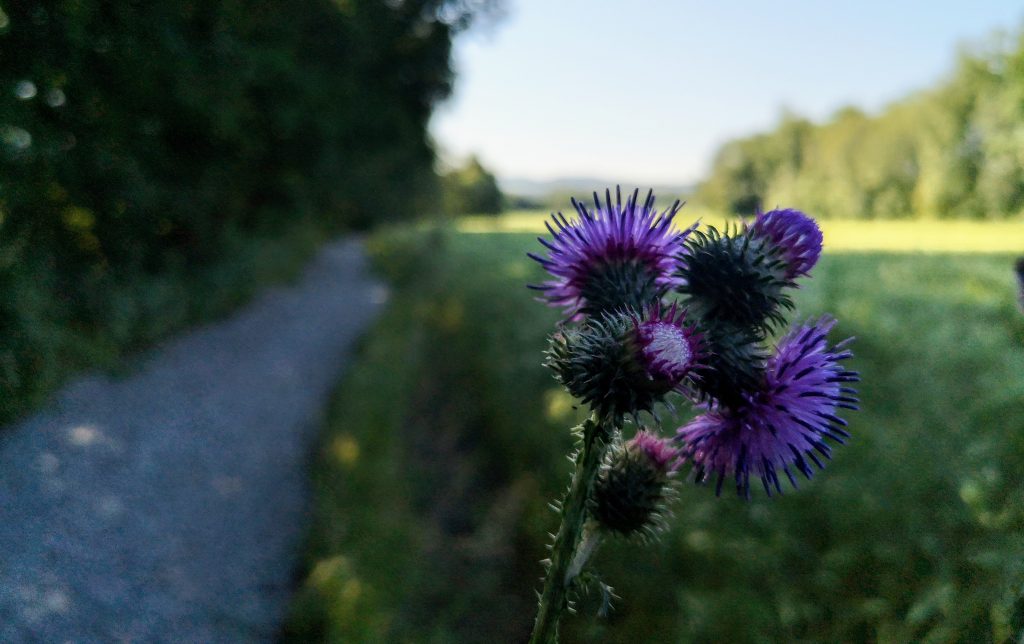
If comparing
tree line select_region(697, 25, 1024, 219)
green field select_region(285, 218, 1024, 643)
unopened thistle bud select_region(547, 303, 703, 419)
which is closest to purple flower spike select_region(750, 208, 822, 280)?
green field select_region(285, 218, 1024, 643)

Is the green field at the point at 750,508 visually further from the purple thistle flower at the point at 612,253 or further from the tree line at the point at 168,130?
the tree line at the point at 168,130

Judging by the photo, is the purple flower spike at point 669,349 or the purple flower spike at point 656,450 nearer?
the purple flower spike at point 669,349

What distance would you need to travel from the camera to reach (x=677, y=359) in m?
1.09

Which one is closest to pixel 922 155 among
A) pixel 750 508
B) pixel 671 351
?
pixel 750 508

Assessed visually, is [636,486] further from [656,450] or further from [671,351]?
[671,351]

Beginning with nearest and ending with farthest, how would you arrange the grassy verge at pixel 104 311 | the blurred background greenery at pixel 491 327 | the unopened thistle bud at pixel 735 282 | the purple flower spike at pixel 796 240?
the unopened thistle bud at pixel 735 282 < the purple flower spike at pixel 796 240 < the blurred background greenery at pixel 491 327 < the grassy verge at pixel 104 311

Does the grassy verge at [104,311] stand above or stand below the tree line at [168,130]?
below

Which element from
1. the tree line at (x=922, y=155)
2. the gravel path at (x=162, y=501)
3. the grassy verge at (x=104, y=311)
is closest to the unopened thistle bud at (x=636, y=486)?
the gravel path at (x=162, y=501)

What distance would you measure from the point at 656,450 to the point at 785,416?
37cm

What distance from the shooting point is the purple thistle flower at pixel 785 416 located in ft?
3.92

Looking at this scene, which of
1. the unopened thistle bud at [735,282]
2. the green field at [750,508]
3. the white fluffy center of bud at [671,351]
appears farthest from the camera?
the green field at [750,508]

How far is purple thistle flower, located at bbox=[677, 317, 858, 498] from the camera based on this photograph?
1196mm

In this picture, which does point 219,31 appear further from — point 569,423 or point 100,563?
point 100,563

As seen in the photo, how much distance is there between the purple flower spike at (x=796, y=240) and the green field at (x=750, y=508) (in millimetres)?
124
